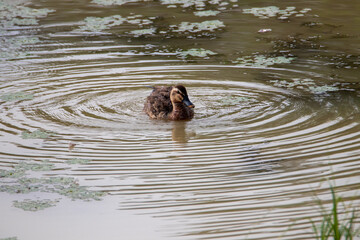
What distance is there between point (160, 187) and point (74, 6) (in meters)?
10.3

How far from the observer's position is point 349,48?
1166 centimetres

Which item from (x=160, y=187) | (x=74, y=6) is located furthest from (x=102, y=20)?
(x=160, y=187)

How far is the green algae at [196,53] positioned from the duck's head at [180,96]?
2.63 metres

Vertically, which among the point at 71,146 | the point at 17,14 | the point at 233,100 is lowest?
the point at 71,146

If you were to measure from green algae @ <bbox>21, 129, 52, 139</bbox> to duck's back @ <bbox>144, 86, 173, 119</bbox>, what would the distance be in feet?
5.33

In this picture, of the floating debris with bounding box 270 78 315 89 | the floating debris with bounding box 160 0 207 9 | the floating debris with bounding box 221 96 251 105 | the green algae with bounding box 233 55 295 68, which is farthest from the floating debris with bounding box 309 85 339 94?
the floating debris with bounding box 160 0 207 9

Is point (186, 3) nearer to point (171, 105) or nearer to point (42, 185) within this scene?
point (171, 105)

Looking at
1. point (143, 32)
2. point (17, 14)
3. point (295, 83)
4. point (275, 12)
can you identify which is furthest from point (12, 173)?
point (275, 12)

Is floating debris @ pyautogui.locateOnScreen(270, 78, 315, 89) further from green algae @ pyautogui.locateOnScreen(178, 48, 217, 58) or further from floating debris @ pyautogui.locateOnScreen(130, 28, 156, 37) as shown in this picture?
floating debris @ pyautogui.locateOnScreen(130, 28, 156, 37)

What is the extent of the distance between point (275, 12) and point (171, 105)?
5.99 meters

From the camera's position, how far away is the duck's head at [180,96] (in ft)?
28.4

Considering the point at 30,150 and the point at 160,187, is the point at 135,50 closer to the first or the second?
the point at 30,150

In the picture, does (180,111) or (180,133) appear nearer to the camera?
(180,133)

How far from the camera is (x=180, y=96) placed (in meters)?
8.76
